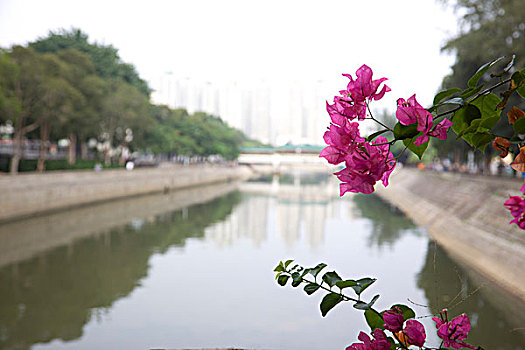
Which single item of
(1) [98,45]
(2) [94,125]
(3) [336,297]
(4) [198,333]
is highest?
(1) [98,45]

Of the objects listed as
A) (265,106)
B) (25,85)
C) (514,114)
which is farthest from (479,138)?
(265,106)

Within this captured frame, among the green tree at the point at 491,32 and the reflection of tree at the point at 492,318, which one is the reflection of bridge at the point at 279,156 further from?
the reflection of tree at the point at 492,318

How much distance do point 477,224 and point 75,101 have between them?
72.7 ft

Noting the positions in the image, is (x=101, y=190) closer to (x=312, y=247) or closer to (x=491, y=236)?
(x=312, y=247)

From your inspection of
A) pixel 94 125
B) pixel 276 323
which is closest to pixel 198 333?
pixel 276 323

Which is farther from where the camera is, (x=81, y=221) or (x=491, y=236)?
(x=81, y=221)

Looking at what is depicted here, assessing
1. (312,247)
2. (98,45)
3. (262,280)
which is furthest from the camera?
Result: (98,45)

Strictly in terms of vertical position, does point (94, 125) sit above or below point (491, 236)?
above

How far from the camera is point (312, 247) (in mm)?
20219

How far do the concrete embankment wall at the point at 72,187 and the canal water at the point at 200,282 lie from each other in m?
0.75

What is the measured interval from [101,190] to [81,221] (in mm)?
6472

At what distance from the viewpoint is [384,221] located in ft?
90.2

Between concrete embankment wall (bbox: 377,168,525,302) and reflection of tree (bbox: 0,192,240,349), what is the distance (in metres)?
8.17

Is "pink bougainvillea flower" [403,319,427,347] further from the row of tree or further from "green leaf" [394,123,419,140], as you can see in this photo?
the row of tree
